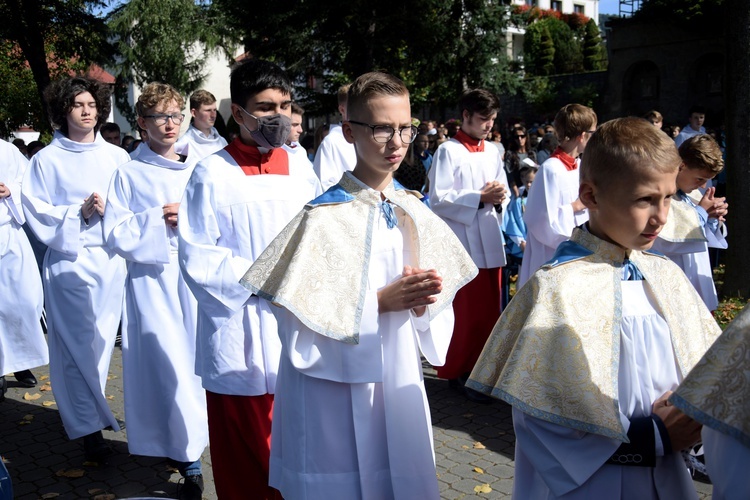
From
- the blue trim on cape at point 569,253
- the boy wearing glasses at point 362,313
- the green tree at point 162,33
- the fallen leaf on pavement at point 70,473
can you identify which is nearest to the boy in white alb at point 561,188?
the boy wearing glasses at point 362,313

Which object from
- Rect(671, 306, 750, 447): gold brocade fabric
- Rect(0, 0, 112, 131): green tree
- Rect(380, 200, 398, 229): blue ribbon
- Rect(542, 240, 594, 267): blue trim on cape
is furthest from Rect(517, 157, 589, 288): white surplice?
Rect(0, 0, 112, 131): green tree

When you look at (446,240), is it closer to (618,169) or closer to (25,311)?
(618,169)

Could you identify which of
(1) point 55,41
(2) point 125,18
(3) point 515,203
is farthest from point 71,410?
(2) point 125,18

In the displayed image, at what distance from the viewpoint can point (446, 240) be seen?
127 inches

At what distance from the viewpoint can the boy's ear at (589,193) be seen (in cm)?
257

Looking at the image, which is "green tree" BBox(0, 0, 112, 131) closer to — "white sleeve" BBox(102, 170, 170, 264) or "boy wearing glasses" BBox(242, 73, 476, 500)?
"white sleeve" BBox(102, 170, 170, 264)

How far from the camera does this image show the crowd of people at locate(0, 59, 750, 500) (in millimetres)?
2434

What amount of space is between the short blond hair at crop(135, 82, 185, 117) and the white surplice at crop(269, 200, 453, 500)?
2406 millimetres

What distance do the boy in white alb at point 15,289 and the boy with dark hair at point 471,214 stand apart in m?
3.35

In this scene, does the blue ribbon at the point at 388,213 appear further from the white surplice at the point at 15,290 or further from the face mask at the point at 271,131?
the white surplice at the point at 15,290

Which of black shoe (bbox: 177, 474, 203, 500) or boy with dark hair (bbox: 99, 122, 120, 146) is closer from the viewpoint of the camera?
black shoe (bbox: 177, 474, 203, 500)

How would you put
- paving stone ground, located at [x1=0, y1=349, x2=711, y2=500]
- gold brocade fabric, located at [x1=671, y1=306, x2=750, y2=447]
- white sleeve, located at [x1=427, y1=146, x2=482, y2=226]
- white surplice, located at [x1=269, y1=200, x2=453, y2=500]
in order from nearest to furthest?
gold brocade fabric, located at [x1=671, y1=306, x2=750, y2=447]
white surplice, located at [x1=269, y1=200, x2=453, y2=500]
paving stone ground, located at [x1=0, y1=349, x2=711, y2=500]
white sleeve, located at [x1=427, y1=146, x2=482, y2=226]

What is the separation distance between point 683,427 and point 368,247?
1.23 meters

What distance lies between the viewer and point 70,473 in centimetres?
521
